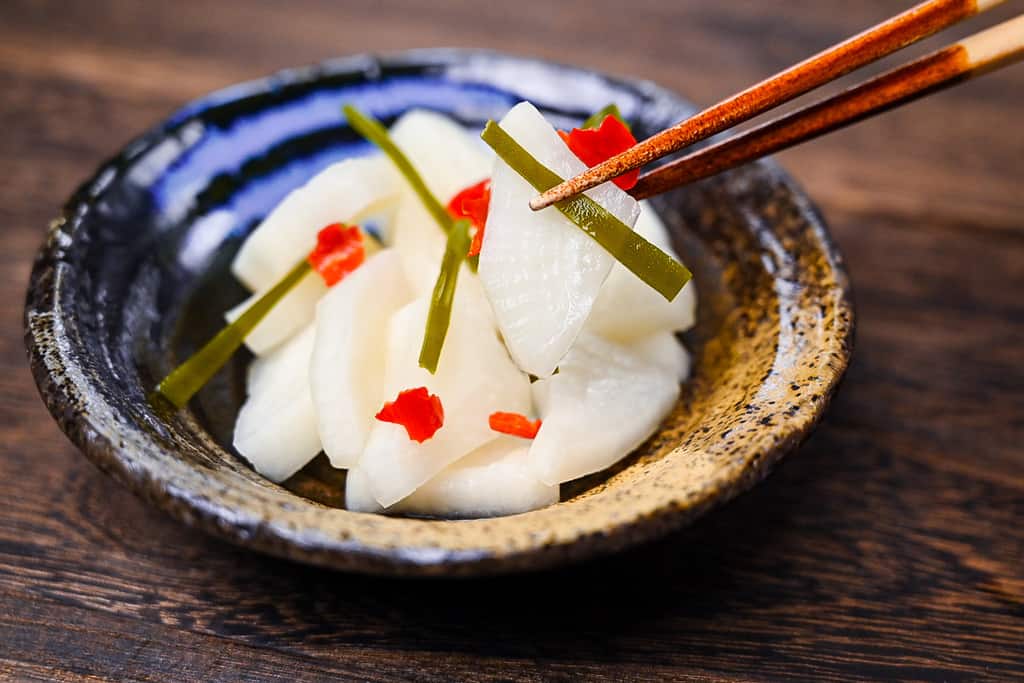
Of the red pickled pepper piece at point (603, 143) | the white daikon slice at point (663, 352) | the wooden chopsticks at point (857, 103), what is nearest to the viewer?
the wooden chopsticks at point (857, 103)

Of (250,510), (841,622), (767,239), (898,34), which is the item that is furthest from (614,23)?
(250,510)

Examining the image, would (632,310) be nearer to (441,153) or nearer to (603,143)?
(603,143)

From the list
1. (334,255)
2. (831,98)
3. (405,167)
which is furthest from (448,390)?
(831,98)

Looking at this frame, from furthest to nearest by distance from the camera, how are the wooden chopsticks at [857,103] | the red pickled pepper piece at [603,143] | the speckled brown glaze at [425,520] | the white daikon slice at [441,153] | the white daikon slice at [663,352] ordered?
1. the white daikon slice at [441,153]
2. the white daikon slice at [663,352]
3. the red pickled pepper piece at [603,143]
4. the wooden chopsticks at [857,103]
5. the speckled brown glaze at [425,520]

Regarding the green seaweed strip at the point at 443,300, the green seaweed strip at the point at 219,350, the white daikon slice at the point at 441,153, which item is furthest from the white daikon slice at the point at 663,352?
the green seaweed strip at the point at 219,350

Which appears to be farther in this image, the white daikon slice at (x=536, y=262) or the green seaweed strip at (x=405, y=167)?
the green seaweed strip at (x=405, y=167)

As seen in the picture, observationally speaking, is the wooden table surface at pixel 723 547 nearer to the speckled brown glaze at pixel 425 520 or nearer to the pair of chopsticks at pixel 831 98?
the speckled brown glaze at pixel 425 520

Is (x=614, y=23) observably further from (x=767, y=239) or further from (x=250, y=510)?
(x=250, y=510)
